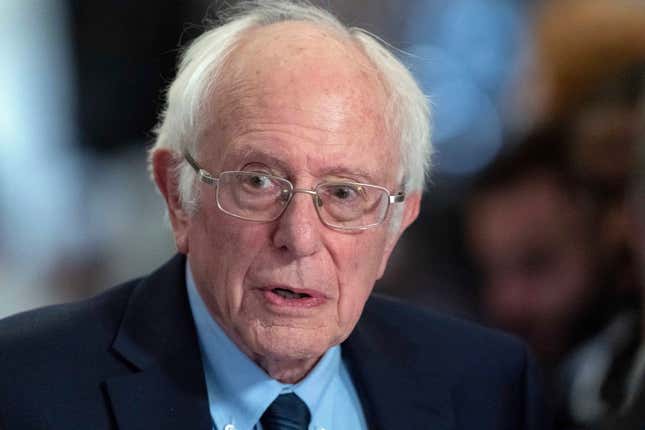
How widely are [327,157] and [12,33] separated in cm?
570

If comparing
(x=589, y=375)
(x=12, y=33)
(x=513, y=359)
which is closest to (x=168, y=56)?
(x=12, y=33)

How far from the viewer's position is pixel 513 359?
320 centimetres

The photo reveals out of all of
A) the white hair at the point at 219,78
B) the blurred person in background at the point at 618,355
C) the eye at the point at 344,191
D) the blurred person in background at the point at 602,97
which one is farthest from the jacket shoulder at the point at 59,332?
the blurred person in background at the point at 602,97

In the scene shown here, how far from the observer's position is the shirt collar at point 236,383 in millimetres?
2738

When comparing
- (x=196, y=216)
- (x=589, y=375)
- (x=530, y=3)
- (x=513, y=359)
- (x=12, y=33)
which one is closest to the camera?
(x=196, y=216)

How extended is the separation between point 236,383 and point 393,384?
43 centimetres

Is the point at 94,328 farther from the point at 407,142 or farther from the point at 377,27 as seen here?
the point at 377,27

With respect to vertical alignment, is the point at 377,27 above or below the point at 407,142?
below

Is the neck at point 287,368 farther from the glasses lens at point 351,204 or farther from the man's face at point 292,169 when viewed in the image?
the glasses lens at point 351,204

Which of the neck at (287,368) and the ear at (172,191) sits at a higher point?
the ear at (172,191)

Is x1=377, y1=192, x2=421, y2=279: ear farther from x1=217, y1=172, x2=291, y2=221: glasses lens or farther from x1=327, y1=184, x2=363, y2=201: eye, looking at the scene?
x1=217, y1=172, x2=291, y2=221: glasses lens

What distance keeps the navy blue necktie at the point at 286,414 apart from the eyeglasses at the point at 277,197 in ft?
1.45

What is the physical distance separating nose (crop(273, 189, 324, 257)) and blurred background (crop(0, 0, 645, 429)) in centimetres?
65

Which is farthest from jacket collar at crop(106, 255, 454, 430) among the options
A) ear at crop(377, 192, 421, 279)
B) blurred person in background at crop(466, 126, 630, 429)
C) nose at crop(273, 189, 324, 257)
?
blurred person in background at crop(466, 126, 630, 429)
